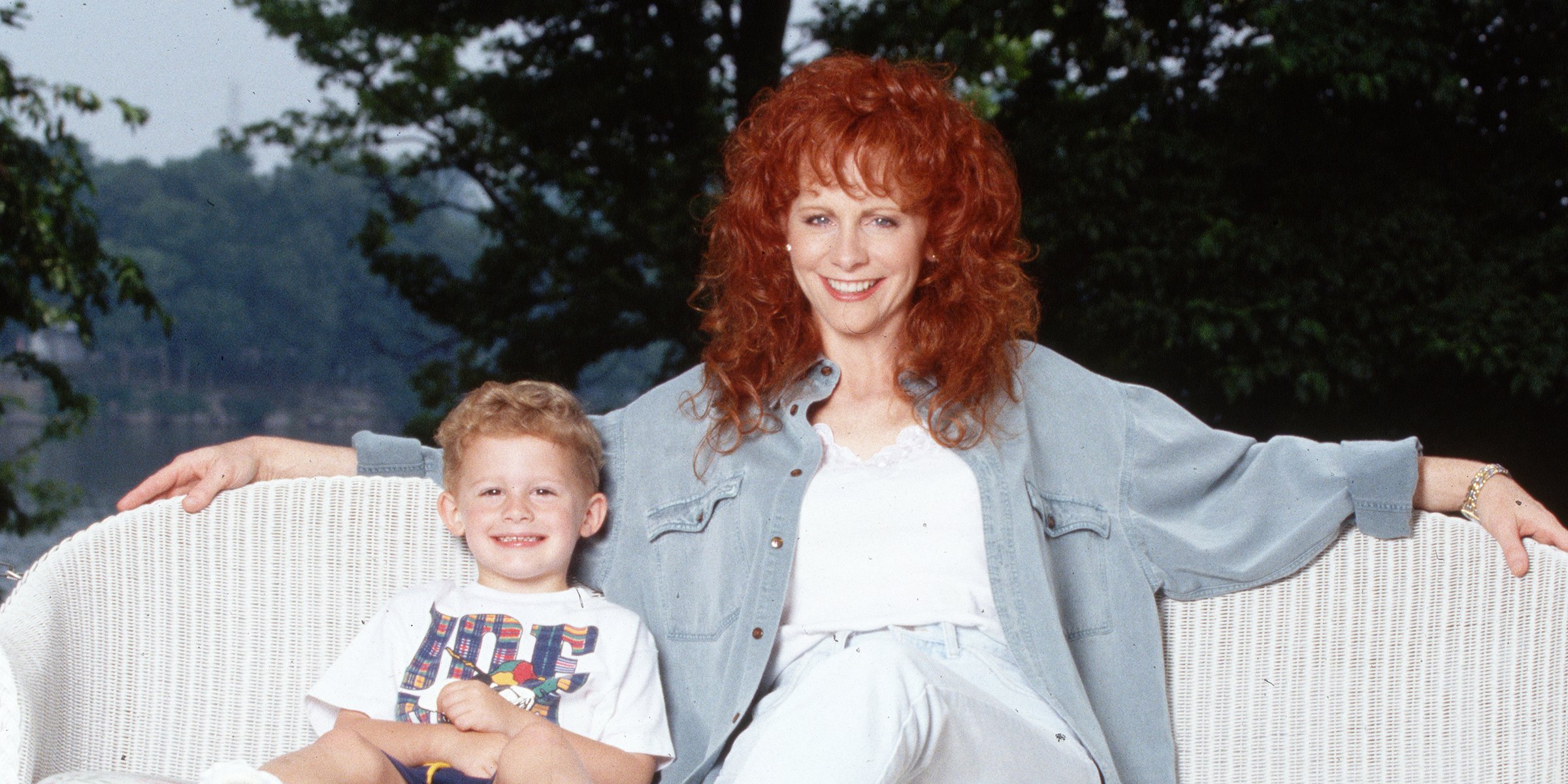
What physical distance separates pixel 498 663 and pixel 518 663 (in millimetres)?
30

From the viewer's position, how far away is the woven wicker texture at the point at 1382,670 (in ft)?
7.14

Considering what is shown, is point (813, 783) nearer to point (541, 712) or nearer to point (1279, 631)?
point (541, 712)

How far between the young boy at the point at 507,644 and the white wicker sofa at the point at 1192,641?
0.25m

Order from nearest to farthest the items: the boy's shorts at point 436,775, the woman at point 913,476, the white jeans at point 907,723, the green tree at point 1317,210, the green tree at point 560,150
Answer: the white jeans at point 907,723
the boy's shorts at point 436,775
the woman at point 913,476
the green tree at point 1317,210
the green tree at point 560,150

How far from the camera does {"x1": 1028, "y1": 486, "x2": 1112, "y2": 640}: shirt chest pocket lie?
211 cm

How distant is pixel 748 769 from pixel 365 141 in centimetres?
617

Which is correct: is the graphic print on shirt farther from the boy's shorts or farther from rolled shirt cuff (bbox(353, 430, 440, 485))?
rolled shirt cuff (bbox(353, 430, 440, 485))

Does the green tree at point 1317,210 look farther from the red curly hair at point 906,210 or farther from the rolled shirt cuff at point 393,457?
the rolled shirt cuff at point 393,457

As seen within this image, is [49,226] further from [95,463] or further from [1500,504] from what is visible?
[1500,504]

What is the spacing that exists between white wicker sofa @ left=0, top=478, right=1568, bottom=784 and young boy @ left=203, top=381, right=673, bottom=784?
0.25 metres

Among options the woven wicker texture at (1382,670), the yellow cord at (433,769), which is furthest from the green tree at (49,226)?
the woven wicker texture at (1382,670)

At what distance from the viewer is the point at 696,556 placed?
2133 mm

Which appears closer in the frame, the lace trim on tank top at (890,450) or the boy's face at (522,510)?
the boy's face at (522,510)

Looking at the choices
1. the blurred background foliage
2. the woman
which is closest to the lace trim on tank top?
the woman
